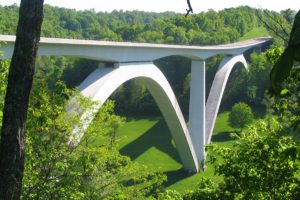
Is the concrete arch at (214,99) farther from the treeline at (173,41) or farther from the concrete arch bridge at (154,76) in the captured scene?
the treeline at (173,41)

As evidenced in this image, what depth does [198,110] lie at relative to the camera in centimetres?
3800

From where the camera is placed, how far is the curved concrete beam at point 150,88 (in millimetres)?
21750

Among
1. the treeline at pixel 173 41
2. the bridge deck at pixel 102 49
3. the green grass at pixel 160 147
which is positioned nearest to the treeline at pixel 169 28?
the treeline at pixel 173 41

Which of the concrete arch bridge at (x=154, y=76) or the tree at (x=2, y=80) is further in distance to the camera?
the concrete arch bridge at (x=154, y=76)

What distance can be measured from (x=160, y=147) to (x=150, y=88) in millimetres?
15907

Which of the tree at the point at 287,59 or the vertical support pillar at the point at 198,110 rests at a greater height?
the tree at the point at 287,59

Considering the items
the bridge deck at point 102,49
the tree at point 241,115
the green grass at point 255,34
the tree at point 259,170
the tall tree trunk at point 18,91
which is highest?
the green grass at point 255,34

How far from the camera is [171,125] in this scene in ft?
111

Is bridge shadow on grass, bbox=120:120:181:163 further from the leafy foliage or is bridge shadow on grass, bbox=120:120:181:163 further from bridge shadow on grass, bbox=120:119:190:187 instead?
the leafy foliage

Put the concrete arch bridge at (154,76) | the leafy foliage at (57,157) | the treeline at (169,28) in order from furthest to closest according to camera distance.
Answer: the treeline at (169,28)
the concrete arch bridge at (154,76)
the leafy foliage at (57,157)

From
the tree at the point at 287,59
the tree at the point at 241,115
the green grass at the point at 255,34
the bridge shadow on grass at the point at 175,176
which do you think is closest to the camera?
the tree at the point at 287,59

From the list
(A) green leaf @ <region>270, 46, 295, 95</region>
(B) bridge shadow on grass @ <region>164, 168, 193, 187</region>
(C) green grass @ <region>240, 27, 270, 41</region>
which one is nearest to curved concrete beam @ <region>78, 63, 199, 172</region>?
(B) bridge shadow on grass @ <region>164, 168, 193, 187</region>

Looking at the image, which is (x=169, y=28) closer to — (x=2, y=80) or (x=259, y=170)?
(x=2, y=80)

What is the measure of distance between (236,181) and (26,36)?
25.9 ft
